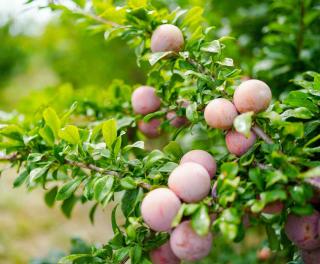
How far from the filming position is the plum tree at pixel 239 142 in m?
0.53

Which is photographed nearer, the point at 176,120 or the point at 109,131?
the point at 109,131

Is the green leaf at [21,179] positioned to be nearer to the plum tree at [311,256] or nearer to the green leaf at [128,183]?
the green leaf at [128,183]

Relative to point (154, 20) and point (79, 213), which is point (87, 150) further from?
point (79, 213)

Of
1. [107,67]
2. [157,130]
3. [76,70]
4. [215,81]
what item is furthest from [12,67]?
[215,81]

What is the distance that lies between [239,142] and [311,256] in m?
0.17

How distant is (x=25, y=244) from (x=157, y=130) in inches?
50.9

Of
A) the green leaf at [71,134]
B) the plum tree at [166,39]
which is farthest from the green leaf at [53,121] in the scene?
the plum tree at [166,39]

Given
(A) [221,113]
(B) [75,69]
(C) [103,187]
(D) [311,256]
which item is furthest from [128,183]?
(B) [75,69]

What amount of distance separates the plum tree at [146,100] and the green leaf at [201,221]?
30cm

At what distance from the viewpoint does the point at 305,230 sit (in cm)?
50

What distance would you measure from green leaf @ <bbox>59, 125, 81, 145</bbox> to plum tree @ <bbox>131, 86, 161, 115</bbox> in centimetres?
17

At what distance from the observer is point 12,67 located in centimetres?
335

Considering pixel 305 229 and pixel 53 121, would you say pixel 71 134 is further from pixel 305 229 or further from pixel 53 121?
pixel 305 229

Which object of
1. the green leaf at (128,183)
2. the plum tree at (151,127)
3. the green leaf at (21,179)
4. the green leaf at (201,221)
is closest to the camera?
the green leaf at (201,221)
